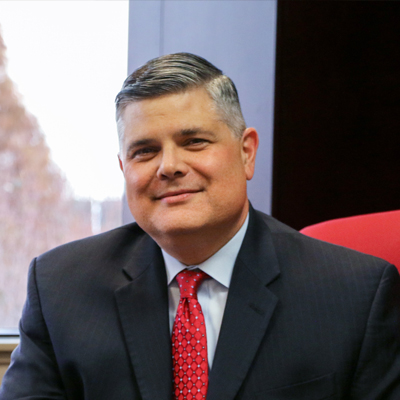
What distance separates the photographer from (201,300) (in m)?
1.14

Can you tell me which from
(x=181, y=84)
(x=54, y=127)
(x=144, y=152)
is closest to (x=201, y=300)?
(x=144, y=152)

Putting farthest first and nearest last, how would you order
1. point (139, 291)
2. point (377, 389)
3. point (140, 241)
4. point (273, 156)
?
point (273, 156), point (140, 241), point (139, 291), point (377, 389)

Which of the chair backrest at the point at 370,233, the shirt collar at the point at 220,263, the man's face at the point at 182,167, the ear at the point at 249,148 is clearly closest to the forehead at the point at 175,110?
the man's face at the point at 182,167

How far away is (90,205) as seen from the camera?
1.97m

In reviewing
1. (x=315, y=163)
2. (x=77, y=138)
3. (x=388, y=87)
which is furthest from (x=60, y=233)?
(x=388, y=87)

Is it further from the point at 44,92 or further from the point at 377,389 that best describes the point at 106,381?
the point at 44,92

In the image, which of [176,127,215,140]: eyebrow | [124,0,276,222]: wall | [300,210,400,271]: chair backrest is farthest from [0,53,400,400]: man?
[124,0,276,222]: wall

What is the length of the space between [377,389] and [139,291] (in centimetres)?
58

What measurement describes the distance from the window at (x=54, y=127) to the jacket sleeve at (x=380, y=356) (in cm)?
120

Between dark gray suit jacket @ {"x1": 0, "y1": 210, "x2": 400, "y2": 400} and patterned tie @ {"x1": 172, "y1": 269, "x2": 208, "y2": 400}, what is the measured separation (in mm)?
26

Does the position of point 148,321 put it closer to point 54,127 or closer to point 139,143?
point 139,143

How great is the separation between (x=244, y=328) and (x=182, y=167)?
1.28 ft

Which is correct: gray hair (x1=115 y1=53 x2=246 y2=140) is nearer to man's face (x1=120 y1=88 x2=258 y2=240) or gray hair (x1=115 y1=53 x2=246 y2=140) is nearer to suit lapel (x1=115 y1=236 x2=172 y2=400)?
man's face (x1=120 y1=88 x2=258 y2=240)

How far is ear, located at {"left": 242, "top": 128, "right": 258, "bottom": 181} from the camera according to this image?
4.02 ft
